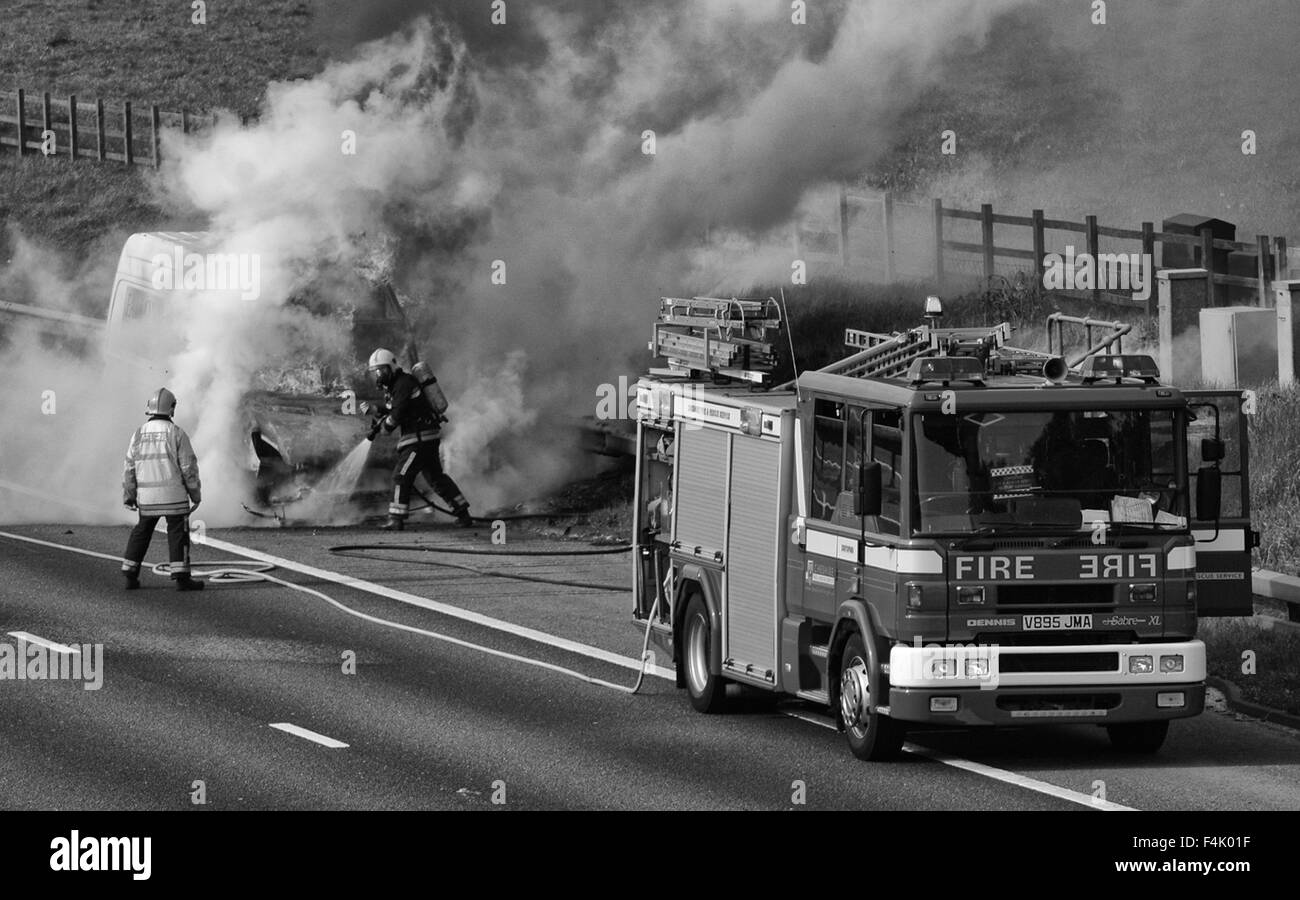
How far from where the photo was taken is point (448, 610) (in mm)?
18469

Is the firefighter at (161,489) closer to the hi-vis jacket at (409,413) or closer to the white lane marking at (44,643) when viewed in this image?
the white lane marking at (44,643)

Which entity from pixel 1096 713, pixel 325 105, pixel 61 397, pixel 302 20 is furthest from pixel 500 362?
pixel 302 20

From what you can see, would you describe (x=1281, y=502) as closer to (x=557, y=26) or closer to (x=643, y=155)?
(x=643, y=155)

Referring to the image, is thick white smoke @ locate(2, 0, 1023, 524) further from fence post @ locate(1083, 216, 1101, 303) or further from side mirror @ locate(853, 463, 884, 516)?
side mirror @ locate(853, 463, 884, 516)

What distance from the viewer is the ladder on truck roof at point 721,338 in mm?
14891

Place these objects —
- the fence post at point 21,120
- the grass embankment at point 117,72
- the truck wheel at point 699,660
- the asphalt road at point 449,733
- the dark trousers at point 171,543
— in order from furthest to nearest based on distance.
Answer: the fence post at point 21,120, the grass embankment at point 117,72, the dark trousers at point 171,543, the truck wheel at point 699,660, the asphalt road at point 449,733

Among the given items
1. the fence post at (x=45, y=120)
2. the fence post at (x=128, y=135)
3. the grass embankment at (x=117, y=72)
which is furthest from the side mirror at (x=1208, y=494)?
the fence post at (x=45, y=120)

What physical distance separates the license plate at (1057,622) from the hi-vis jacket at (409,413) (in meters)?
10.8

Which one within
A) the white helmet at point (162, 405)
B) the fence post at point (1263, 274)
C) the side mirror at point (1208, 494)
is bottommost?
the side mirror at point (1208, 494)

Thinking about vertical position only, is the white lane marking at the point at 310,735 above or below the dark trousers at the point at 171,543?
below

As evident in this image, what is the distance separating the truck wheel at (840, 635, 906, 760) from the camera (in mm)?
12578

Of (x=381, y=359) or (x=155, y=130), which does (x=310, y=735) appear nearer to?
(x=381, y=359)

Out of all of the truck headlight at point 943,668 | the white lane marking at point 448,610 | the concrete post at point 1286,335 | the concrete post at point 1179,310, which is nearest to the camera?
the truck headlight at point 943,668

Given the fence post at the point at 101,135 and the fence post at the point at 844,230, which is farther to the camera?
the fence post at the point at 101,135
